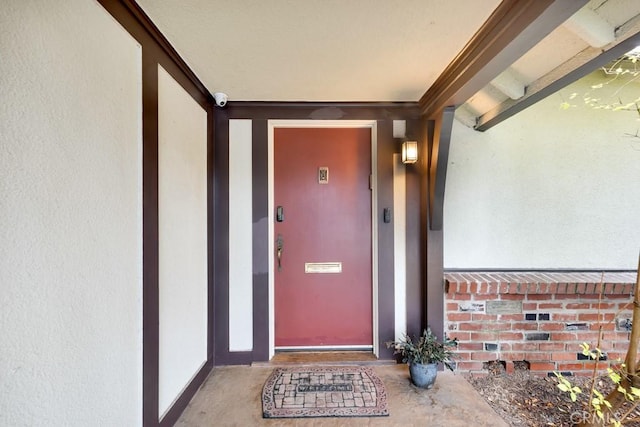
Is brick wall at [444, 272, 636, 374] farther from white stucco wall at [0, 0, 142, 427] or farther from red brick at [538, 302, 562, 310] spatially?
white stucco wall at [0, 0, 142, 427]

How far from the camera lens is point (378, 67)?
1.64 meters

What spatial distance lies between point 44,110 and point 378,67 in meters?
1.56

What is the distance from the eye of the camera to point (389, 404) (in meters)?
1.71

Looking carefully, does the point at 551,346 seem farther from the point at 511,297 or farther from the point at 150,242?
the point at 150,242

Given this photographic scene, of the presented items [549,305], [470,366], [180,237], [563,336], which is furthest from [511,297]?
[180,237]

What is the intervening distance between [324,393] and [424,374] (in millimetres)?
697

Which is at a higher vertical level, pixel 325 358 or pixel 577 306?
pixel 577 306

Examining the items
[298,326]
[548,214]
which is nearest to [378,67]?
[548,214]

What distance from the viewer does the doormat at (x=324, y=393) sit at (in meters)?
1.63

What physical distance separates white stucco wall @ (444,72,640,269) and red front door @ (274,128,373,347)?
0.77m

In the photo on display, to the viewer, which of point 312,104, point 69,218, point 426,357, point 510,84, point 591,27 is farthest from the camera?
point 312,104

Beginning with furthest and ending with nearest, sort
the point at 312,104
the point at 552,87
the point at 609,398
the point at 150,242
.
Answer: the point at 312,104, the point at 552,87, the point at 609,398, the point at 150,242

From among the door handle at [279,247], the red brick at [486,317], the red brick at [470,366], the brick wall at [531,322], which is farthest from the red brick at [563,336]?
the door handle at [279,247]

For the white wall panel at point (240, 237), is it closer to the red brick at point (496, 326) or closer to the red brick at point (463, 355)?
the red brick at point (463, 355)
